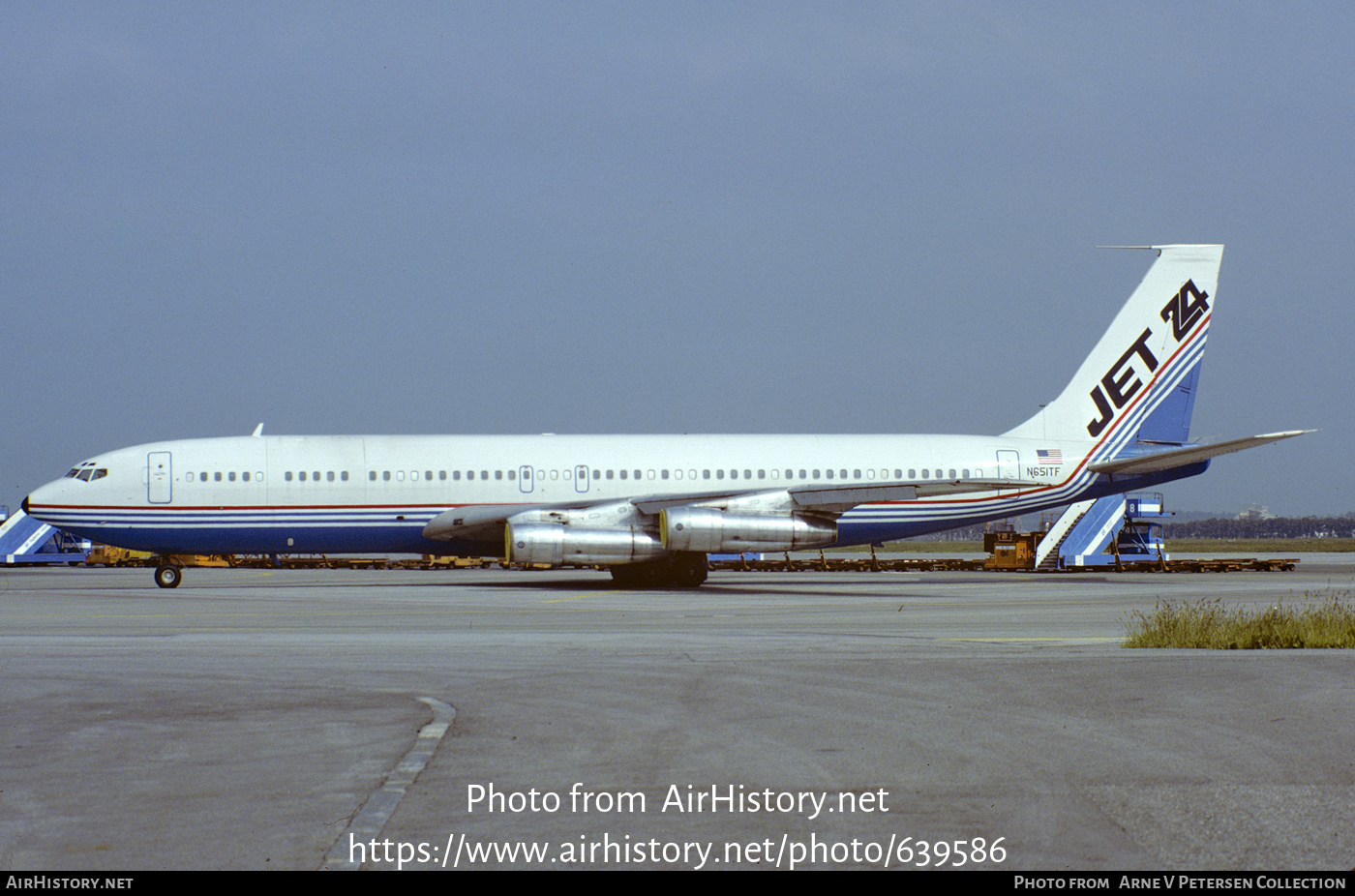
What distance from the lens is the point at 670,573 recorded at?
33781 millimetres

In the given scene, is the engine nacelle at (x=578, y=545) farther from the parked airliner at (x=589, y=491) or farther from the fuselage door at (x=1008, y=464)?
the fuselage door at (x=1008, y=464)

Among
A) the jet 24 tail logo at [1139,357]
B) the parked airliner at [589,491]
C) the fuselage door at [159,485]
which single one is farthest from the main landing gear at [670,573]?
the jet 24 tail logo at [1139,357]

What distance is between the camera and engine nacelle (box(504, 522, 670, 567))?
3053 centimetres

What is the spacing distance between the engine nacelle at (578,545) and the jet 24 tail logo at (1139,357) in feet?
49.1

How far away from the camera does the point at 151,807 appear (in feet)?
22.9

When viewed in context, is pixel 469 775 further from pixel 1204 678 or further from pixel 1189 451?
pixel 1189 451

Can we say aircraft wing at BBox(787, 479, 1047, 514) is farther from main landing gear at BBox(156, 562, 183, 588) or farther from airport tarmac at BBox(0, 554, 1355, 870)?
main landing gear at BBox(156, 562, 183, 588)

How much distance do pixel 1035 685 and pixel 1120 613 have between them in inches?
458

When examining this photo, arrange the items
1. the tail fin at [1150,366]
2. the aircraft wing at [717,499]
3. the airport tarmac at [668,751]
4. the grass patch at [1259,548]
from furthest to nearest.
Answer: the grass patch at [1259,548] < the tail fin at [1150,366] < the aircraft wing at [717,499] < the airport tarmac at [668,751]

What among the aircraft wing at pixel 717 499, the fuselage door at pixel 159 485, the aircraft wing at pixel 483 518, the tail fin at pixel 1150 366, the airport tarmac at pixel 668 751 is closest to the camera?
the airport tarmac at pixel 668 751

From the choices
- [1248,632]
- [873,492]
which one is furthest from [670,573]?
[1248,632]

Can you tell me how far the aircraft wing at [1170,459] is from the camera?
33.0m

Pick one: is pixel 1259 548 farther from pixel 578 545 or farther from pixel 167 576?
pixel 167 576

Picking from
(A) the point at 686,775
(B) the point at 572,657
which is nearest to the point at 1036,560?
(B) the point at 572,657
